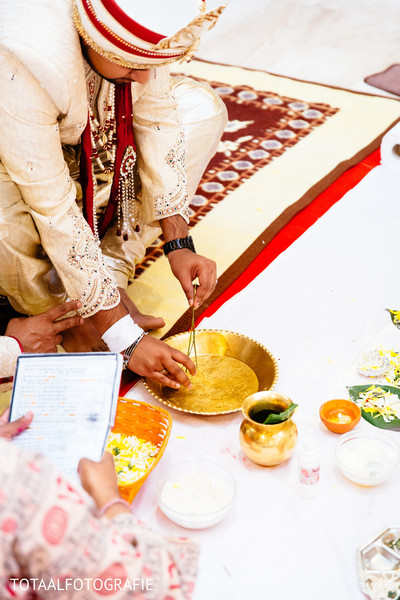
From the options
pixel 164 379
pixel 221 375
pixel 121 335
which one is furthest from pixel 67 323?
pixel 221 375

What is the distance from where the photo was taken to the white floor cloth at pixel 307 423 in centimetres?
176

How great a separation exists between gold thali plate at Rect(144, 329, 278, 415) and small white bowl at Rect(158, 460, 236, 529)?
24 cm

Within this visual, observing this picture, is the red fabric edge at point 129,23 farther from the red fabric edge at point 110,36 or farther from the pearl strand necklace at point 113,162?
the pearl strand necklace at point 113,162

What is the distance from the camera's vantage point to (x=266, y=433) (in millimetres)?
1928

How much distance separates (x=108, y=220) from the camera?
271cm

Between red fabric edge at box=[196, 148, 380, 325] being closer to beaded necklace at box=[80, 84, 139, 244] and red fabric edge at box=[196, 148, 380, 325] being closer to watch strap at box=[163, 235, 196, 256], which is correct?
watch strap at box=[163, 235, 196, 256]

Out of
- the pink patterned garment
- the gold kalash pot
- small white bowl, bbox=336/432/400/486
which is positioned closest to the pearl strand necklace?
the gold kalash pot

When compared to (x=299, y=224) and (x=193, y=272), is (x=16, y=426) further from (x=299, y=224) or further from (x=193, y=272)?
(x=299, y=224)

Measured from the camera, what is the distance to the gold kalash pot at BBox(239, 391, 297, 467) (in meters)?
1.93

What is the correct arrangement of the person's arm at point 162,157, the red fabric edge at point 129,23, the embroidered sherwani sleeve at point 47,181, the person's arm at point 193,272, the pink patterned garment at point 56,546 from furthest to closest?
the person's arm at point 162,157 < the person's arm at point 193,272 < the embroidered sherwani sleeve at point 47,181 < the red fabric edge at point 129,23 < the pink patterned garment at point 56,546

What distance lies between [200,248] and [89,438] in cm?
150

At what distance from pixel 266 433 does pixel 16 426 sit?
1.96 ft

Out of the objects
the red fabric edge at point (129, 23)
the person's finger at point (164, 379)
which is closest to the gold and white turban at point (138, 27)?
the red fabric edge at point (129, 23)

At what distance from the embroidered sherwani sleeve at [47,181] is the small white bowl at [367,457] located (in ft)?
2.52
